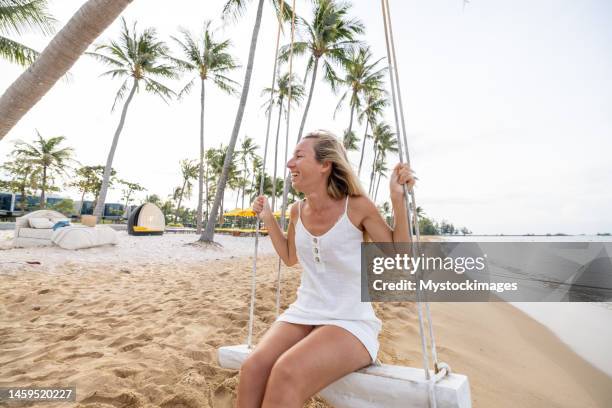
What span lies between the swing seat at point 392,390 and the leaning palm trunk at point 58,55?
2449 millimetres

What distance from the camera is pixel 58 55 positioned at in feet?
6.53

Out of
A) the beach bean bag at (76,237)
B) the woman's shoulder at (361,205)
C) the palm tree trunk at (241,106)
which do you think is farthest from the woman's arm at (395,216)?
the palm tree trunk at (241,106)

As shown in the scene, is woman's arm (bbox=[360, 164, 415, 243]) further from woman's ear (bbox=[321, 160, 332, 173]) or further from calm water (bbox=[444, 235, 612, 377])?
calm water (bbox=[444, 235, 612, 377])

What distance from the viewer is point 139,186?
41.6 meters

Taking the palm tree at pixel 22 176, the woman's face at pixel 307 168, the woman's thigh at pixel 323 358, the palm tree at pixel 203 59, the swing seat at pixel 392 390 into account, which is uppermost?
the palm tree at pixel 203 59

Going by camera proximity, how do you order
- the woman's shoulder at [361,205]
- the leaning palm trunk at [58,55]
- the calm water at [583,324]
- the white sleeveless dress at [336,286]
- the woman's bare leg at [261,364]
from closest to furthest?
the woman's bare leg at [261,364] < the white sleeveless dress at [336,286] < the woman's shoulder at [361,205] < the leaning palm trunk at [58,55] < the calm water at [583,324]

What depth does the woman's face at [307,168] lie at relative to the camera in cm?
153

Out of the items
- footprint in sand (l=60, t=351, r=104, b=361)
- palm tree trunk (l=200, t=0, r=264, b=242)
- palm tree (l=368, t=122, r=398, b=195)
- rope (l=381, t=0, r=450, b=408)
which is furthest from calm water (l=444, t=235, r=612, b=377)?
palm tree (l=368, t=122, r=398, b=195)

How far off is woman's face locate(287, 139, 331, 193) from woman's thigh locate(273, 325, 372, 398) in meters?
0.67

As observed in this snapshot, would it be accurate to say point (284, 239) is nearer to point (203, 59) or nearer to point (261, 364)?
point (261, 364)

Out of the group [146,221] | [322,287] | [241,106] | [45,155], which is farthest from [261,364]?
[45,155]

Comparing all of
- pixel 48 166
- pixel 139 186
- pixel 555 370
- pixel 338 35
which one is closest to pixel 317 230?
pixel 555 370

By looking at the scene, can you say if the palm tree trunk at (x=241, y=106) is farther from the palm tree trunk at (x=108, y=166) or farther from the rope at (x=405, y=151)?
the rope at (x=405, y=151)

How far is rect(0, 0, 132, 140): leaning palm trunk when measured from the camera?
1.98m
